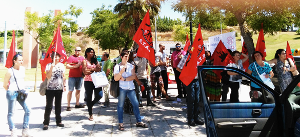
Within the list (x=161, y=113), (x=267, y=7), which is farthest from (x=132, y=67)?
(x=267, y=7)

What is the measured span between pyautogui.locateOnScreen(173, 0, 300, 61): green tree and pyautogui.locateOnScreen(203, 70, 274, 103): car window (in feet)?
9.14

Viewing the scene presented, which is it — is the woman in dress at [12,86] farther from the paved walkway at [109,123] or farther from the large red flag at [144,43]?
the large red flag at [144,43]

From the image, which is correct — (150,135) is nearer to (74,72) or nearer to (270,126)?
(270,126)

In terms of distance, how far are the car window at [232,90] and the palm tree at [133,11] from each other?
55.7 feet

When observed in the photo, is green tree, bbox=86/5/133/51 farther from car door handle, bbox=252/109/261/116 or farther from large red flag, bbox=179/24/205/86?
car door handle, bbox=252/109/261/116

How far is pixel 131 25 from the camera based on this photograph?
74.4 feet

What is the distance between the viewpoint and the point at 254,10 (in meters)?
6.49

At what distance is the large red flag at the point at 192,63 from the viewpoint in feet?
17.2

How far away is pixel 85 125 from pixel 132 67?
1718mm

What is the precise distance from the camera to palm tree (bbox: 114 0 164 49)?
69.5 feet

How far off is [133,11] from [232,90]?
18.8 meters

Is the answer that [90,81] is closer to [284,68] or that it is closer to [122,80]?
[122,80]

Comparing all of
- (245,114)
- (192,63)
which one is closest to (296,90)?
(245,114)

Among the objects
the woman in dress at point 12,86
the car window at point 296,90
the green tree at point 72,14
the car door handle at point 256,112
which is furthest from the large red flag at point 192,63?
the green tree at point 72,14
